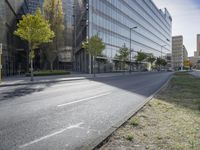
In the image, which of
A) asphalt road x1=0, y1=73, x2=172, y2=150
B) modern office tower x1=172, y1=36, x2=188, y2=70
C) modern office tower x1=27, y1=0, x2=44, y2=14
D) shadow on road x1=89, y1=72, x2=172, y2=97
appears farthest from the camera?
modern office tower x1=172, y1=36, x2=188, y2=70

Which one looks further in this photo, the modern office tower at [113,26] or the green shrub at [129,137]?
the modern office tower at [113,26]

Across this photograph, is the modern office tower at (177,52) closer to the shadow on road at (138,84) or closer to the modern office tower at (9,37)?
the modern office tower at (9,37)

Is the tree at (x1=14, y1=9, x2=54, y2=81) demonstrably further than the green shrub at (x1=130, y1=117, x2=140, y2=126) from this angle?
Yes

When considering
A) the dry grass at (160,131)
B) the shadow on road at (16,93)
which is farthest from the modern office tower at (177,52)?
the dry grass at (160,131)

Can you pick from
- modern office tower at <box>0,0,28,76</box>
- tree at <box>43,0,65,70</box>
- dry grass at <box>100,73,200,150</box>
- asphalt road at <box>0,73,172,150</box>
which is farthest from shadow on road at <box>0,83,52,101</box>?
tree at <box>43,0,65,70</box>

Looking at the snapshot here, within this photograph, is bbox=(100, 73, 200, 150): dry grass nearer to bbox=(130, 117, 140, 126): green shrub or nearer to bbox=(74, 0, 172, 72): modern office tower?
bbox=(130, 117, 140, 126): green shrub

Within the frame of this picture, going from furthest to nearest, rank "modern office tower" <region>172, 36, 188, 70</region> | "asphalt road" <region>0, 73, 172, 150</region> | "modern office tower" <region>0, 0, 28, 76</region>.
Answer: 1. "modern office tower" <region>172, 36, 188, 70</region>
2. "modern office tower" <region>0, 0, 28, 76</region>
3. "asphalt road" <region>0, 73, 172, 150</region>

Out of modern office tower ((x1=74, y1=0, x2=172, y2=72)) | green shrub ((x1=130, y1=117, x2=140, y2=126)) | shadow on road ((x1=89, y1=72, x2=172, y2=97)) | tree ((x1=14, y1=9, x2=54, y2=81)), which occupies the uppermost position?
modern office tower ((x1=74, y1=0, x2=172, y2=72))

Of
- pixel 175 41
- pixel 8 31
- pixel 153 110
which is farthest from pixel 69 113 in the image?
pixel 175 41

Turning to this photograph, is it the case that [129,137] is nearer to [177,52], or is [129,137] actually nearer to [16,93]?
[16,93]

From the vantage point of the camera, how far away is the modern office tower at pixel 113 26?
2169 inches

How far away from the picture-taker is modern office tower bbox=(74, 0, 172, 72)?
181ft

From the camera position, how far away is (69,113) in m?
9.06

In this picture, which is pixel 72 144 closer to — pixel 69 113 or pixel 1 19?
pixel 69 113
